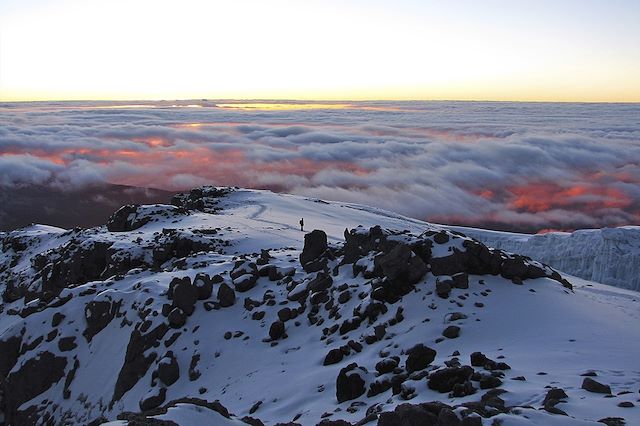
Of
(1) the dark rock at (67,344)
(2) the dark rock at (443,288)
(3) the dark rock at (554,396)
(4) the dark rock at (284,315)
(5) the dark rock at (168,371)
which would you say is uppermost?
(3) the dark rock at (554,396)

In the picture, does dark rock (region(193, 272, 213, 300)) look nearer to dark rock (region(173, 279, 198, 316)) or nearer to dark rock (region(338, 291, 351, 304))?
dark rock (region(173, 279, 198, 316))

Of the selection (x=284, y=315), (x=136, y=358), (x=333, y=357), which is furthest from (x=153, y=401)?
(x=333, y=357)

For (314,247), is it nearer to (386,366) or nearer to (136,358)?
(136,358)

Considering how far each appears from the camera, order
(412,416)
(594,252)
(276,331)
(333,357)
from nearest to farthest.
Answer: (412,416)
(333,357)
(276,331)
(594,252)

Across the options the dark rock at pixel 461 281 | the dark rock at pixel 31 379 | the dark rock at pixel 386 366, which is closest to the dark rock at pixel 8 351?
the dark rock at pixel 31 379

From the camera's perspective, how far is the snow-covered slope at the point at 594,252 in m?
83.8

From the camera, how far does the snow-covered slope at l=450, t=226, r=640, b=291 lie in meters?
83.8

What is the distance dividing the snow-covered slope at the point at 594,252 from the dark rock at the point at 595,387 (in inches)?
3052

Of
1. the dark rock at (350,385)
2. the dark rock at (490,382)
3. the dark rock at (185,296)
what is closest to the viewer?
the dark rock at (490,382)

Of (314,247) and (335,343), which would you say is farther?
(314,247)

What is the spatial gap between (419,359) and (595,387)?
210 inches

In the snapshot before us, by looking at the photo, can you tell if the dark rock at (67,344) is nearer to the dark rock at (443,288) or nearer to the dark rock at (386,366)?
the dark rock at (386,366)

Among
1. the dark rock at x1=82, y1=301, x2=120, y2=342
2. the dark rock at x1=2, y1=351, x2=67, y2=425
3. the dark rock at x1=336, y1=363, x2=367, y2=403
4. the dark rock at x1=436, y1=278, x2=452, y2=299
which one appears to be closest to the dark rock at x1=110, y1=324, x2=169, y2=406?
the dark rock at x1=82, y1=301, x2=120, y2=342

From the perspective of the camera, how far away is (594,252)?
89.1m
